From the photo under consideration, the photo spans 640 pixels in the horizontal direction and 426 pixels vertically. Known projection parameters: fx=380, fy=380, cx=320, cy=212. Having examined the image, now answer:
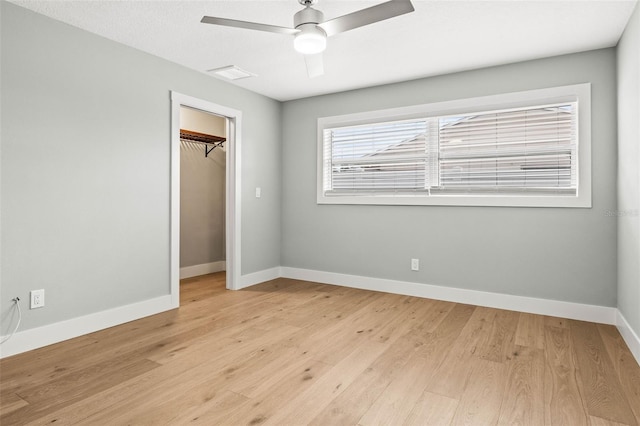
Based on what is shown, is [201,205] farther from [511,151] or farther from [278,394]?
[511,151]

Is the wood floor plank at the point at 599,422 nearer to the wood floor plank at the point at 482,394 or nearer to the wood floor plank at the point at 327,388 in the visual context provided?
the wood floor plank at the point at 482,394

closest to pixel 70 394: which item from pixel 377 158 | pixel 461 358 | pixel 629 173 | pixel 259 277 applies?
pixel 461 358

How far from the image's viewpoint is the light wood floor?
181 cm

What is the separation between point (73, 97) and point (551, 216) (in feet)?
13.2

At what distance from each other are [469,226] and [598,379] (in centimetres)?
180

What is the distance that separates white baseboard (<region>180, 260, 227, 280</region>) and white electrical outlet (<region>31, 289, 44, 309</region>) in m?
2.33

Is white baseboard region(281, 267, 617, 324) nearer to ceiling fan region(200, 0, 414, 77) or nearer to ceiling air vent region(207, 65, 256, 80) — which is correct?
ceiling air vent region(207, 65, 256, 80)

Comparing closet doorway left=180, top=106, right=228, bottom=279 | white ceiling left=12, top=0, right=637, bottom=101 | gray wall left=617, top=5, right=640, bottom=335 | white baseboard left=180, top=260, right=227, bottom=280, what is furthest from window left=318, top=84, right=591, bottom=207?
white baseboard left=180, top=260, right=227, bottom=280

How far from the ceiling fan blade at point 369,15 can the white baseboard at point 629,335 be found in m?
2.50

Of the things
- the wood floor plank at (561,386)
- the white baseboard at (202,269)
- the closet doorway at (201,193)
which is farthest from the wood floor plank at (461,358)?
the closet doorway at (201,193)

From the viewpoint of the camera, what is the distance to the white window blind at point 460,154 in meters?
3.40

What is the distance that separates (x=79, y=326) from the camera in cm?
287

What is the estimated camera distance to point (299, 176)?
491cm

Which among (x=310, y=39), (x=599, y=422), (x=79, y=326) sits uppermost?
(x=310, y=39)
